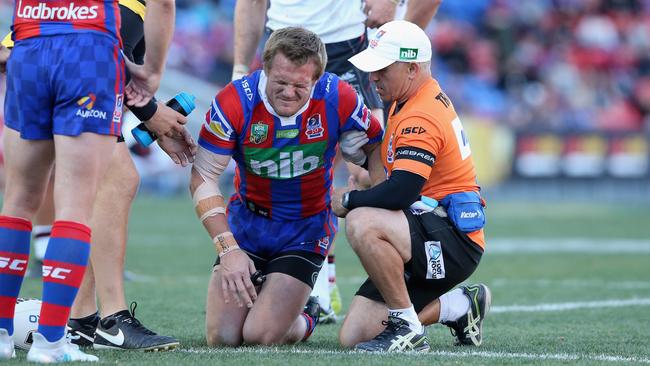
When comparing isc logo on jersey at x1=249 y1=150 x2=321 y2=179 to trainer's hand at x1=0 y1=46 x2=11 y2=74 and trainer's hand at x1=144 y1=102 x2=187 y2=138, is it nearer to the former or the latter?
trainer's hand at x1=144 y1=102 x2=187 y2=138

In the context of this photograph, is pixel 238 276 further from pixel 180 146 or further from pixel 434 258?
pixel 434 258

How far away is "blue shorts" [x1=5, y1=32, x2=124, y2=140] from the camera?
12.8 ft

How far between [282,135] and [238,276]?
2.28 ft

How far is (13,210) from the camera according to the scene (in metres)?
4.10

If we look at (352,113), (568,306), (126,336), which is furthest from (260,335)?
(568,306)

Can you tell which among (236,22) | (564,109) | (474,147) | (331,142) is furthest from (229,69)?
(331,142)

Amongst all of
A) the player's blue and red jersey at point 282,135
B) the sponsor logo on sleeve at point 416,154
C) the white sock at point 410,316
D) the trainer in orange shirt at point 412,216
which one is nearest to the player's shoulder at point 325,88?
the player's blue and red jersey at point 282,135

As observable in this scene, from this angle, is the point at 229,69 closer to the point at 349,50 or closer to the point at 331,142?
the point at 349,50

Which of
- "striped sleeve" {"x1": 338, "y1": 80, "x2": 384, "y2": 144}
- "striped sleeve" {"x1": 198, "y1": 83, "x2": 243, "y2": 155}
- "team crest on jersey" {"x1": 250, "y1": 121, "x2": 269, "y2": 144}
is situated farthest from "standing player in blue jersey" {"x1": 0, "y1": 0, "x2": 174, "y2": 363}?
"striped sleeve" {"x1": 338, "y1": 80, "x2": 384, "y2": 144}

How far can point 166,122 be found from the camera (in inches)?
179

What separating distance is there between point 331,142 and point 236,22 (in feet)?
5.25

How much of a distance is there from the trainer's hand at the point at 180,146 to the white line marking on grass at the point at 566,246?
5620 mm

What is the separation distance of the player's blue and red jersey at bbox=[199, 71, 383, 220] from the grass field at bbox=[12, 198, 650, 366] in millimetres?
739

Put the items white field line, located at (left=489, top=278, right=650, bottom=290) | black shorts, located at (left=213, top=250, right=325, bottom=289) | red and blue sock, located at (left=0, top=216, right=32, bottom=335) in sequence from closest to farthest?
red and blue sock, located at (left=0, top=216, right=32, bottom=335) < black shorts, located at (left=213, top=250, right=325, bottom=289) < white field line, located at (left=489, top=278, right=650, bottom=290)
